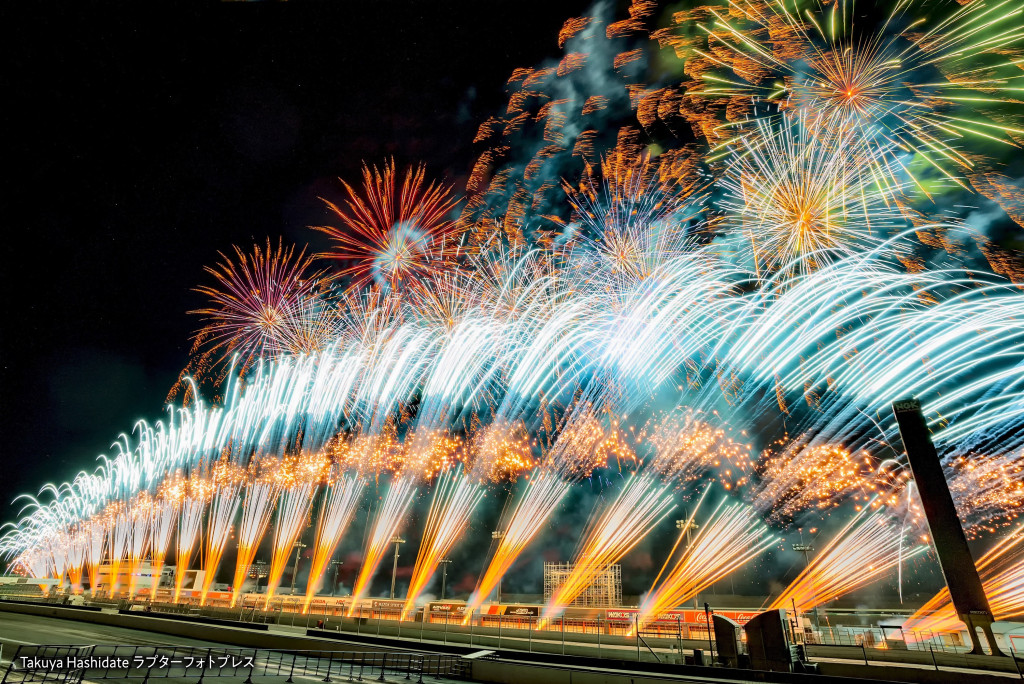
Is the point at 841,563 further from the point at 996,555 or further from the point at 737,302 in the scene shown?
the point at 737,302

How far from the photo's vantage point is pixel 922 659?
18734mm

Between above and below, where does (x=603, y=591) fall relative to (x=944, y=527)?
below

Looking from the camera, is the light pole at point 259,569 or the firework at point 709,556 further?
the light pole at point 259,569

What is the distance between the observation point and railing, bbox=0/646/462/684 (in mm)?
14062

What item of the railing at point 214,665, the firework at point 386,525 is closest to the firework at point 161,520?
the firework at point 386,525

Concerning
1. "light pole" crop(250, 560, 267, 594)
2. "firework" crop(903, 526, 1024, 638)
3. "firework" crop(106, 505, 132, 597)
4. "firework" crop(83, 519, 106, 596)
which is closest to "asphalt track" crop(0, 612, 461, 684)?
"firework" crop(903, 526, 1024, 638)

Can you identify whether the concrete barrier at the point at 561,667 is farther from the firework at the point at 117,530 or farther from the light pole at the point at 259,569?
the light pole at the point at 259,569

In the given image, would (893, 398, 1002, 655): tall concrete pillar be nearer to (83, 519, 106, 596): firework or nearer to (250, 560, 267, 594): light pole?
(250, 560, 267, 594): light pole

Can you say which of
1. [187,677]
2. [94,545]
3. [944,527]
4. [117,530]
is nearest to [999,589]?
[944,527]

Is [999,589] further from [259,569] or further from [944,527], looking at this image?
[259,569]

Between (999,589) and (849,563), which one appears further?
(849,563)

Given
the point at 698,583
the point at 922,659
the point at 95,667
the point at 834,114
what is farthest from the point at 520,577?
the point at 834,114

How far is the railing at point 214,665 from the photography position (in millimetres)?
14062

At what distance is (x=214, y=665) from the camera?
18219 mm
